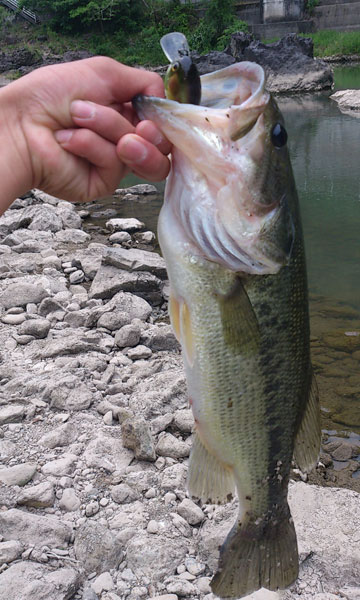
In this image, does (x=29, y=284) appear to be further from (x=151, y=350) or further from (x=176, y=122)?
(x=176, y=122)

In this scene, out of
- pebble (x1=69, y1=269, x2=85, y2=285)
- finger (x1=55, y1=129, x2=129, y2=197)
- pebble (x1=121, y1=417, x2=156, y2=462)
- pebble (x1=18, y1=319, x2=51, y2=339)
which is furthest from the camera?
pebble (x1=69, y1=269, x2=85, y2=285)

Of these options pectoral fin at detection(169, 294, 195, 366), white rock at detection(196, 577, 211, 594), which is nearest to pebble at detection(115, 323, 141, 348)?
white rock at detection(196, 577, 211, 594)

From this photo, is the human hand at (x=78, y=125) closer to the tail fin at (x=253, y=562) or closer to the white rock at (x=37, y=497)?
the tail fin at (x=253, y=562)

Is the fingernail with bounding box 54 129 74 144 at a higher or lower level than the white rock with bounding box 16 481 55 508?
higher

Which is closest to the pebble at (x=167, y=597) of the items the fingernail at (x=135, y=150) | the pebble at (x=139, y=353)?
the fingernail at (x=135, y=150)

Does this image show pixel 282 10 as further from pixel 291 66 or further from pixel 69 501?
pixel 69 501

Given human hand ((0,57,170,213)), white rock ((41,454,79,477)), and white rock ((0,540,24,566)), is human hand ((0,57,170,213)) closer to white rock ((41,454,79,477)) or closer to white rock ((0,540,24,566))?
white rock ((0,540,24,566))
